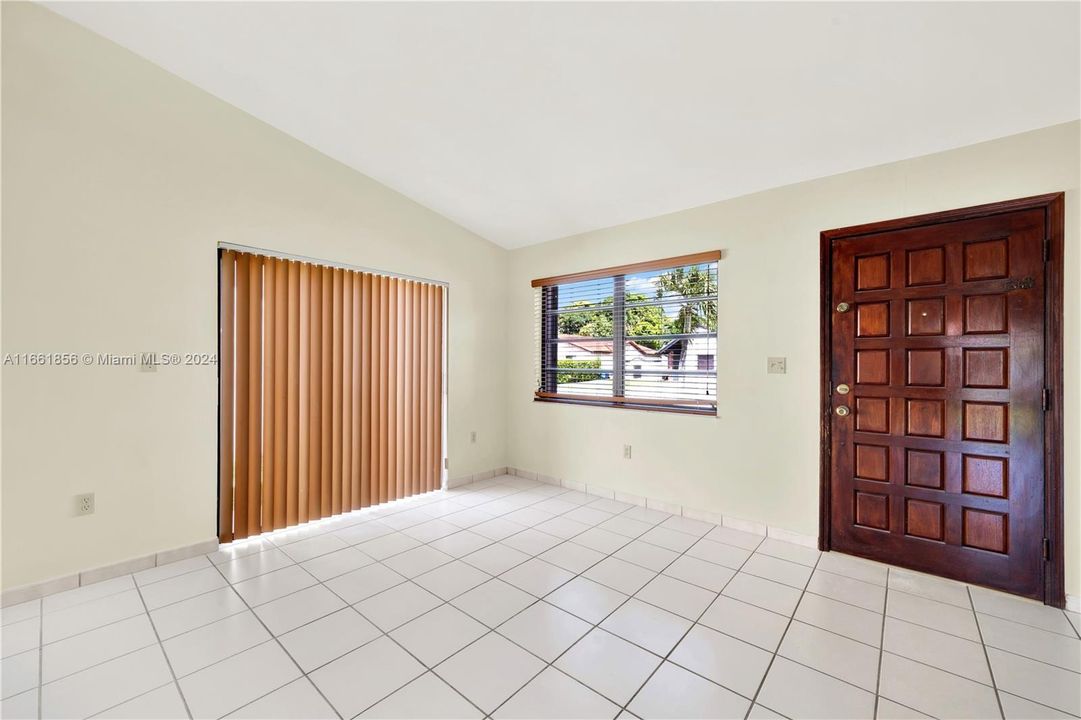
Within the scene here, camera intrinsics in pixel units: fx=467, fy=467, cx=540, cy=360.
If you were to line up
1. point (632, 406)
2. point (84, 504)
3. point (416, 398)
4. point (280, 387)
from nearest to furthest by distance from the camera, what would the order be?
1. point (84, 504)
2. point (280, 387)
3. point (632, 406)
4. point (416, 398)

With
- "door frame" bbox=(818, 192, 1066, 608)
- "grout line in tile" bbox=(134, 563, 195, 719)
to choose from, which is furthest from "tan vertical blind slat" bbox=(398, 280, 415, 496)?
"door frame" bbox=(818, 192, 1066, 608)

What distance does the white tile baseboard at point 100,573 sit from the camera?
247 centimetres

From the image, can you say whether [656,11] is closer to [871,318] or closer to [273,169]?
[871,318]

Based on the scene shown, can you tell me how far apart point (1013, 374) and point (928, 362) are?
1.20 ft

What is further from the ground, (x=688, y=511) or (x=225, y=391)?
(x=225, y=391)

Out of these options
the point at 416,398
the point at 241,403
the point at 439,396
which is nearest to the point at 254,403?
the point at 241,403

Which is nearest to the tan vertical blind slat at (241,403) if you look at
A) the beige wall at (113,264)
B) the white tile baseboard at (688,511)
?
the beige wall at (113,264)

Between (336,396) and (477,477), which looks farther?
(477,477)

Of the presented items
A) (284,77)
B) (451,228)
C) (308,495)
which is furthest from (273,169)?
(308,495)

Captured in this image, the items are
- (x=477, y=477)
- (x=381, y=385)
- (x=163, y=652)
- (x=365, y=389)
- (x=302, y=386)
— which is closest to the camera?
(x=163, y=652)

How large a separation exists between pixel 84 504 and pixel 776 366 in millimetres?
A: 4437

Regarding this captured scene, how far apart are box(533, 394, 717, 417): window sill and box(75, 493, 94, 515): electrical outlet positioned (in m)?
3.43

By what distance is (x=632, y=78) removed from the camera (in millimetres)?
2469

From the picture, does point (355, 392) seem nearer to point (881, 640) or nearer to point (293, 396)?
point (293, 396)
